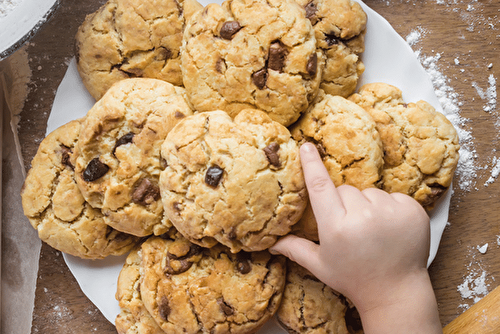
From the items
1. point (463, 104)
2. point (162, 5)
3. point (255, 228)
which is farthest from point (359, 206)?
point (162, 5)

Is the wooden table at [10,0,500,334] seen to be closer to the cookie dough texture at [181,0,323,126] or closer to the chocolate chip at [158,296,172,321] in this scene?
the chocolate chip at [158,296,172,321]

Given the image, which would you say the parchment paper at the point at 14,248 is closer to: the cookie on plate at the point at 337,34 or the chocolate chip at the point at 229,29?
the chocolate chip at the point at 229,29

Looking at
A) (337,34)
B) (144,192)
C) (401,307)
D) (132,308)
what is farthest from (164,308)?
(337,34)

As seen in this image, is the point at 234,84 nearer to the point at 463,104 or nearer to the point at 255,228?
the point at 255,228

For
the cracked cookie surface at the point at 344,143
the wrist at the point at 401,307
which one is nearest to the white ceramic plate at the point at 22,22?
the cracked cookie surface at the point at 344,143

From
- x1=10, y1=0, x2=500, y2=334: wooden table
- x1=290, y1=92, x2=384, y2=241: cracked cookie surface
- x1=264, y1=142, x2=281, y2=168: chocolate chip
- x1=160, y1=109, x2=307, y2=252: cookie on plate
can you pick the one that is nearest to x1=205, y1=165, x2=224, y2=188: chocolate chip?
x1=160, y1=109, x2=307, y2=252: cookie on plate

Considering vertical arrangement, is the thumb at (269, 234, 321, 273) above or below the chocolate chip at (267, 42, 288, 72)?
below
